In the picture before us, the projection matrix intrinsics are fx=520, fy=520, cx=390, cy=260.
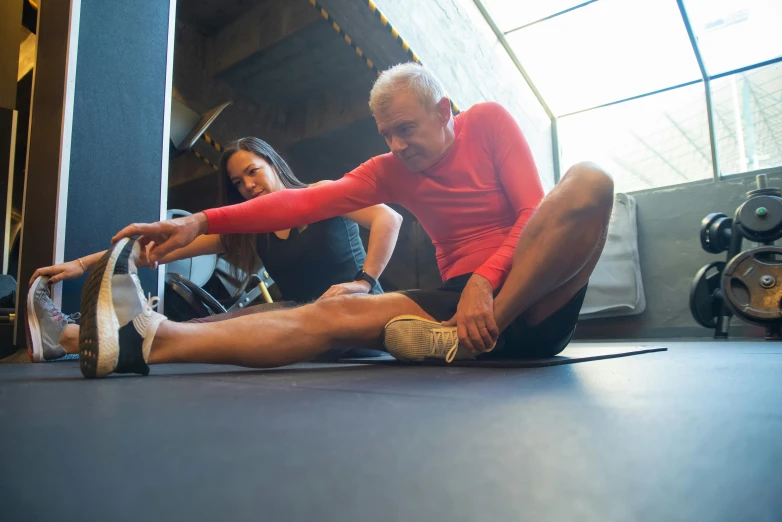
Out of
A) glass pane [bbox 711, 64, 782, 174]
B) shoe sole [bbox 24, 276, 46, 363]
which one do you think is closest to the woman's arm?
shoe sole [bbox 24, 276, 46, 363]

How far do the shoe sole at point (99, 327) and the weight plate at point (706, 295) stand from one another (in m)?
3.85

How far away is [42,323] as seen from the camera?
63.6 inches

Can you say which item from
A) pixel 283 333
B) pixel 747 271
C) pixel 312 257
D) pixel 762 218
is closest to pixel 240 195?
pixel 312 257

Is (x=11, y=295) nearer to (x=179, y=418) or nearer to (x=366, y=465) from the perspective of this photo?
(x=179, y=418)

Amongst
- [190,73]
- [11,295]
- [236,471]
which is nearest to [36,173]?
Answer: [11,295]

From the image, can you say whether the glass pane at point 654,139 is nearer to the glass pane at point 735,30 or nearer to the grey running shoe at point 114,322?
the glass pane at point 735,30

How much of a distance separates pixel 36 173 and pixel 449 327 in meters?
1.64

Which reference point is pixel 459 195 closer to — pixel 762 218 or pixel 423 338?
pixel 423 338

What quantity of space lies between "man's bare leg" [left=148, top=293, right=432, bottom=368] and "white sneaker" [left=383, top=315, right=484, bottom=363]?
30 millimetres

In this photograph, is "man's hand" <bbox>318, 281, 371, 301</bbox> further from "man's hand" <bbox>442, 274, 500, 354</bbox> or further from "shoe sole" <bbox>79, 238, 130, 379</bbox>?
"shoe sole" <bbox>79, 238, 130, 379</bbox>

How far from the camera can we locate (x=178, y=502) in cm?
31

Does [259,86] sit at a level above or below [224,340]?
above

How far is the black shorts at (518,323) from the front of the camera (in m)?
1.24

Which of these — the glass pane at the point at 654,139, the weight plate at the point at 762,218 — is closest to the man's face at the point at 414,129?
the weight plate at the point at 762,218
